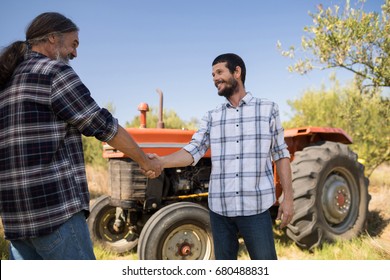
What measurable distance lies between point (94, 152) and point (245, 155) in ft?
36.8

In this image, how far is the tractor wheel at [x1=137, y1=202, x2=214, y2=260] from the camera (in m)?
3.52

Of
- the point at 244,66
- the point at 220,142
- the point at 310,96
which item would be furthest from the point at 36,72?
the point at 310,96

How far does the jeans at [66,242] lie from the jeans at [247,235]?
82 cm

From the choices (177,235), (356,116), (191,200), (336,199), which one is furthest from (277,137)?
(356,116)

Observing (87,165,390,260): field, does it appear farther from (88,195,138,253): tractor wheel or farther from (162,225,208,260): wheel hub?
(162,225,208,260): wheel hub

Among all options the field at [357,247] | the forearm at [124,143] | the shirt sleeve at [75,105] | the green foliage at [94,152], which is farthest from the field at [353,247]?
the green foliage at [94,152]

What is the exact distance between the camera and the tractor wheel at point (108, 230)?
4.61m

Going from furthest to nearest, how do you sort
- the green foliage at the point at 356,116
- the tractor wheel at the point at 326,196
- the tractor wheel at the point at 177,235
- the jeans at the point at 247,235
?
the green foliage at the point at 356,116
the tractor wheel at the point at 326,196
the tractor wheel at the point at 177,235
the jeans at the point at 247,235

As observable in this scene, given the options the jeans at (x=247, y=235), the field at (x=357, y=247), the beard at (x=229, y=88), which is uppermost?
the beard at (x=229, y=88)

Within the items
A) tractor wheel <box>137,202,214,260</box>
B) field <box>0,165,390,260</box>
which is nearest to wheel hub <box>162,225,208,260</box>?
tractor wheel <box>137,202,214,260</box>

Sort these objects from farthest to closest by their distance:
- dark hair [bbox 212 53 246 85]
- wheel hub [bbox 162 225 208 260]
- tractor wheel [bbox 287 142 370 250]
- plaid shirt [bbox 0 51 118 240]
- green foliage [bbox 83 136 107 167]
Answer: green foliage [bbox 83 136 107 167]
tractor wheel [bbox 287 142 370 250]
wheel hub [bbox 162 225 208 260]
dark hair [bbox 212 53 246 85]
plaid shirt [bbox 0 51 118 240]

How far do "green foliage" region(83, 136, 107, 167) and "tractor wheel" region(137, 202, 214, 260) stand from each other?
9.21 metres

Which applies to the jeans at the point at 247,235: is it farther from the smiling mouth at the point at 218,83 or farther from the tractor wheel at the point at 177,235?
the tractor wheel at the point at 177,235

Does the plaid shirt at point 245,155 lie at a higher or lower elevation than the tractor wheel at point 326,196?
higher
